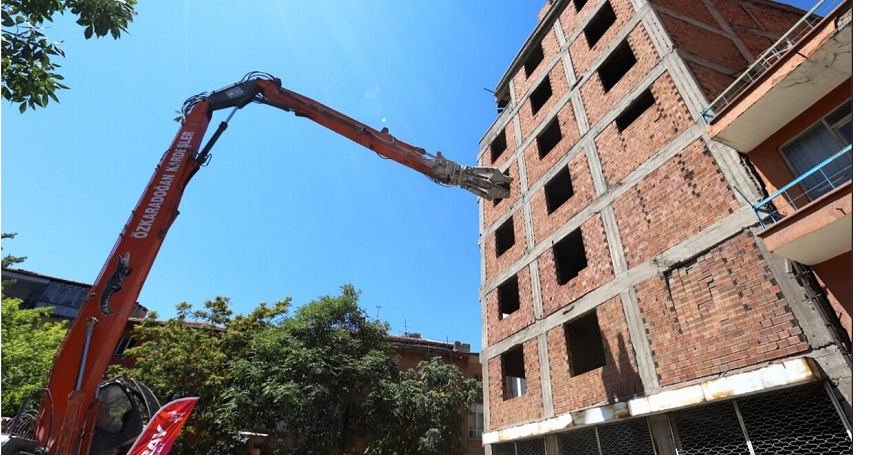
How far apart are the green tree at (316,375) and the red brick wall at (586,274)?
897 centimetres

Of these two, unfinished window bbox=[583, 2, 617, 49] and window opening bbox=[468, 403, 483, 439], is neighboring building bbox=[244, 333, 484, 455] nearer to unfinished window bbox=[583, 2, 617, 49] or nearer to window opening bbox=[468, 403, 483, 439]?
window opening bbox=[468, 403, 483, 439]

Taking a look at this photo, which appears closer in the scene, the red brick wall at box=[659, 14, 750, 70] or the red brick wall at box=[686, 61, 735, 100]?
the red brick wall at box=[686, 61, 735, 100]

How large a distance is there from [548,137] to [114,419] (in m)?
14.3

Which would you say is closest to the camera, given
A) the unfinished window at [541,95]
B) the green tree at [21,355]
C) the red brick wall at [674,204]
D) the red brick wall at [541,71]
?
the red brick wall at [674,204]

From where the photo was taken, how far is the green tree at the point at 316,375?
50.7 feet

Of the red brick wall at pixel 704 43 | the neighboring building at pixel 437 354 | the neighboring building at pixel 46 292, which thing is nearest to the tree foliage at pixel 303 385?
the neighboring building at pixel 437 354

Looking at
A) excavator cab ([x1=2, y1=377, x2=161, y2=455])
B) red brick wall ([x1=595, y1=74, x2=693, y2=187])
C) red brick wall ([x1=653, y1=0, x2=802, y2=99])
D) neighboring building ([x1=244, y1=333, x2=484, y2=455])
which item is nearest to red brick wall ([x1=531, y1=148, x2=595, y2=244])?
red brick wall ([x1=595, y1=74, x2=693, y2=187])

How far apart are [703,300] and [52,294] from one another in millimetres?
33807

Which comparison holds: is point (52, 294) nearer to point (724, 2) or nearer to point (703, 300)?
point (703, 300)

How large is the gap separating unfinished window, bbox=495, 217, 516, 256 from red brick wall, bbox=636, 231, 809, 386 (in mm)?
7109

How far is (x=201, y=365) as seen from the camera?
16.9 metres

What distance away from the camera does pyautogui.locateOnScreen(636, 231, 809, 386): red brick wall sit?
6.56 m

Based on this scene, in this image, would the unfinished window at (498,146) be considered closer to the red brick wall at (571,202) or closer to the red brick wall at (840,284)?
the red brick wall at (571,202)
